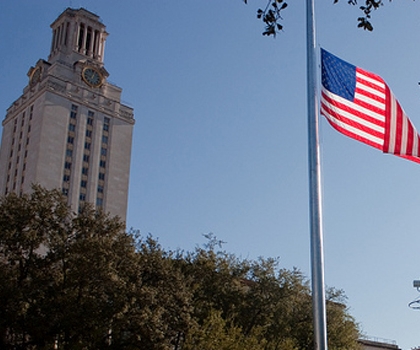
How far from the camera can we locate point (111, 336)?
137 feet

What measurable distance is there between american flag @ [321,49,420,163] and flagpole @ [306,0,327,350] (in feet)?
3.30

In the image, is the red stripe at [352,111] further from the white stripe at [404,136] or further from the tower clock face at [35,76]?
the tower clock face at [35,76]

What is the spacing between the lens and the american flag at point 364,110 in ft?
65.9

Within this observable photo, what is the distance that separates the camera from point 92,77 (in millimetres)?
126938

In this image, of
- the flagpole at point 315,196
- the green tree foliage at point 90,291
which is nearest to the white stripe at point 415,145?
the flagpole at point 315,196

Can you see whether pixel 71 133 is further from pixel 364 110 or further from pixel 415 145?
pixel 415 145

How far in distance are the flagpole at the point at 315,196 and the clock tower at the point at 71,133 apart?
93592 mm

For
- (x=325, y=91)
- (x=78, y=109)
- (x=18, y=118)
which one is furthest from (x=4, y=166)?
(x=325, y=91)

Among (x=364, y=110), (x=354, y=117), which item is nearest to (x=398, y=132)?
(x=364, y=110)

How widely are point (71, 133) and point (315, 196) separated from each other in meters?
104

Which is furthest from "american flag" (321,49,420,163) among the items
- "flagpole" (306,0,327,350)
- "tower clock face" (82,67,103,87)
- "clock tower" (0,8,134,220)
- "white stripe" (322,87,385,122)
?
"tower clock face" (82,67,103,87)

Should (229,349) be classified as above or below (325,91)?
below

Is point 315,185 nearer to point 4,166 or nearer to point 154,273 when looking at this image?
point 154,273

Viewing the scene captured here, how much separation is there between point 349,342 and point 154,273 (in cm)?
2449
